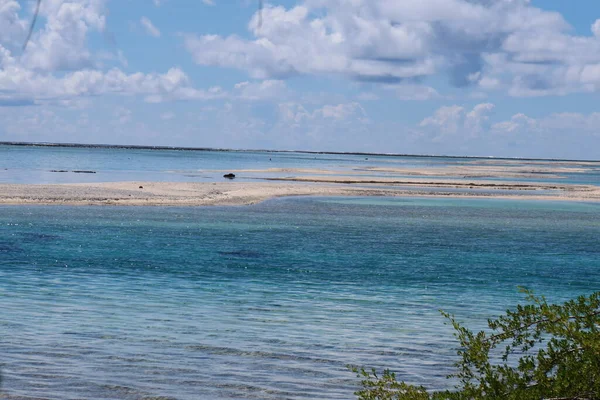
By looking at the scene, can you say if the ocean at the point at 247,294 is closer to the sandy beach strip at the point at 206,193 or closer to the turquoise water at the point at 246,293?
the turquoise water at the point at 246,293

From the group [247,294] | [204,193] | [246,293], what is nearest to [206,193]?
[204,193]

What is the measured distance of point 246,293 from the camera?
898 inches

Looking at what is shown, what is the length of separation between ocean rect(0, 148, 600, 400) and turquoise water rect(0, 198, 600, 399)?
6 cm

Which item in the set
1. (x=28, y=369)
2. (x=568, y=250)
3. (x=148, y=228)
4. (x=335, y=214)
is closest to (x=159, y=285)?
(x=28, y=369)

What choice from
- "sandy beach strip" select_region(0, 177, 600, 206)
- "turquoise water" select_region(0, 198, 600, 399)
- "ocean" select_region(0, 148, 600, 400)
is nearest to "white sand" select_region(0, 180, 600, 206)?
"sandy beach strip" select_region(0, 177, 600, 206)

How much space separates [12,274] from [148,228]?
1492cm

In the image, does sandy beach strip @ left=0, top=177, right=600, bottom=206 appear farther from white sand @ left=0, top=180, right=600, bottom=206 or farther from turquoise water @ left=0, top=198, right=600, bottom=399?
turquoise water @ left=0, top=198, right=600, bottom=399

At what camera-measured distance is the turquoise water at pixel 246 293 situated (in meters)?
14.2

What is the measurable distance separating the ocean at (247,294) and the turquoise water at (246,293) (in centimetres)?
6

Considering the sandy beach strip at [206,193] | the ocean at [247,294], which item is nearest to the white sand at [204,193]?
the sandy beach strip at [206,193]

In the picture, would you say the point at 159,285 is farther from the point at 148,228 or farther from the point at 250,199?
the point at 250,199

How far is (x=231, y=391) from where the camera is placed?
13.2 meters

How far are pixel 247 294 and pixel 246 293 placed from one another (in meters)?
0.16

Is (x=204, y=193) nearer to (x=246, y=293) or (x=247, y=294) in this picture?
(x=246, y=293)
